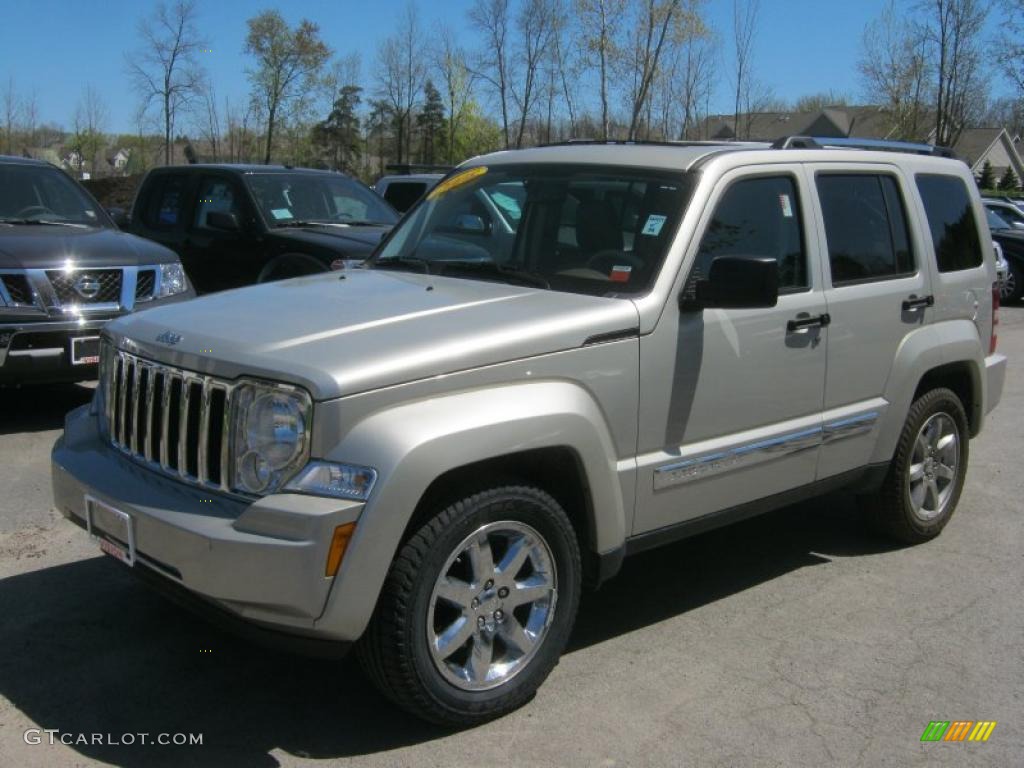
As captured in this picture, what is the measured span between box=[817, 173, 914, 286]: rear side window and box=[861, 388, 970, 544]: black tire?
28.4 inches

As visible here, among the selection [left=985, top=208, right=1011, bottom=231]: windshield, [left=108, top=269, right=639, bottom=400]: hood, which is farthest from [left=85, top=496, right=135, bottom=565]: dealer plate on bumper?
[left=985, top=208, right=1011, bottom=231]: windshield

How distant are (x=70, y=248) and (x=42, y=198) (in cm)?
135

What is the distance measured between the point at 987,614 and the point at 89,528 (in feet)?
12.0

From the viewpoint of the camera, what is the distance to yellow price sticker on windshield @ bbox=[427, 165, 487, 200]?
488cm

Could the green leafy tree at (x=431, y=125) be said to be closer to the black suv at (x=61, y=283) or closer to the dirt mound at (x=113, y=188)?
the dirt mound at (x=113, y=188)

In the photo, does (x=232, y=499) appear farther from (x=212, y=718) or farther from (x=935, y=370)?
(x=935, y=370)

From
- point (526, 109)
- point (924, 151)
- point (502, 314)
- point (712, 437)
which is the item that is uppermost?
point (526, 109)

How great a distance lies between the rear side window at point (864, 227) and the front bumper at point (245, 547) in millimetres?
2731

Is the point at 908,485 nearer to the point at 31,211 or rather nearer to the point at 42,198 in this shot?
the point at 31,211

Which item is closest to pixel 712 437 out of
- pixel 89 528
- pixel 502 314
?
pixel 502 314

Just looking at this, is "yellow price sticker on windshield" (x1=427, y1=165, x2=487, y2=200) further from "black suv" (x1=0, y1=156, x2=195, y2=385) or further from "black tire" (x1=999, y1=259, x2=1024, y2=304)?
"black tire" (x1=999, y1=259, x2=1024, y2=304)

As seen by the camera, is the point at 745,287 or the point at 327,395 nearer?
the point at 327,395

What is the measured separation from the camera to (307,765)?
3.21m

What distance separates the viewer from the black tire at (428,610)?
10.3ft
